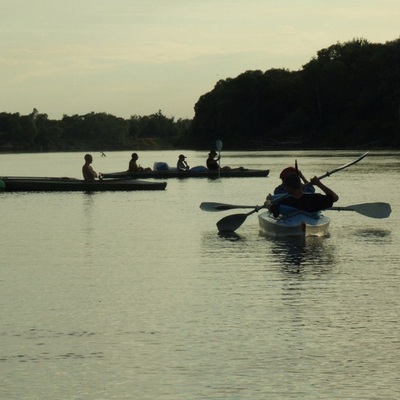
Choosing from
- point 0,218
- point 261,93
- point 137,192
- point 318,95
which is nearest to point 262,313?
point 0,218

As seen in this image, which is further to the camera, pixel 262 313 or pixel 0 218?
pixel 0 218

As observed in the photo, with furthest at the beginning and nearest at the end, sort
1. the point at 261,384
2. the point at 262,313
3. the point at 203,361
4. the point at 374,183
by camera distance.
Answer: the point at 374,183 → the point at 262,313 → the point at 203,361 → the point at 261,384

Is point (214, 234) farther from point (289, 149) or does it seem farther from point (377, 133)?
point (289, 149)

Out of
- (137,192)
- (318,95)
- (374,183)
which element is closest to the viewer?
(137,192)

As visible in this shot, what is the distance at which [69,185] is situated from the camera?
133 feet

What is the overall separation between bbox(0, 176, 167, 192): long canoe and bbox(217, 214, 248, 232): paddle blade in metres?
15.0

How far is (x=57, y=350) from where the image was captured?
11.3 m

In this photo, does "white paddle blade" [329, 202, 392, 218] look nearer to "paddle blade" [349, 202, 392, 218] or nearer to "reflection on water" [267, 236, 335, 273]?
"paddle blade" [349, 202, 392, 218]

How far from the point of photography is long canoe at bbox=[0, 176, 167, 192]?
40375 mm

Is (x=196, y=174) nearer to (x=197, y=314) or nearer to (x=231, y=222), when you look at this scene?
(x=231, y=222)

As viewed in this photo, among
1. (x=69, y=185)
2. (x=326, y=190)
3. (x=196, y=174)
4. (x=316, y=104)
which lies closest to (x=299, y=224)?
(x=326, y=190)

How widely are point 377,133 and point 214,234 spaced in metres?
106

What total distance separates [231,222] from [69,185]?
53.2ft

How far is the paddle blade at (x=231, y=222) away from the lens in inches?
991
